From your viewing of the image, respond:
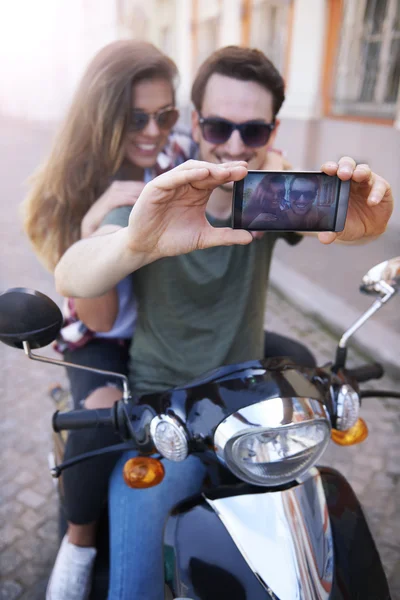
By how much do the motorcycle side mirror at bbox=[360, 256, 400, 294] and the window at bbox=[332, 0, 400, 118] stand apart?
5711mm

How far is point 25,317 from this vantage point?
0.89 meters

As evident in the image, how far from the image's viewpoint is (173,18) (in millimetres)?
13305

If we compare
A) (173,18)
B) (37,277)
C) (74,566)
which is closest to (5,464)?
(74,566)

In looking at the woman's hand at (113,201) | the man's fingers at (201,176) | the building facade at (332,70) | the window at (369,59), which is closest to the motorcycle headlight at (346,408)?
the man's fingers at (201,176)

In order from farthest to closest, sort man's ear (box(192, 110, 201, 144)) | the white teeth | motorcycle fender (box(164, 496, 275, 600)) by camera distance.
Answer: the white teeth → man's ear (box(192, 110, 201, 144)) → motorcycle fender (box(164, 496, 275, 600))

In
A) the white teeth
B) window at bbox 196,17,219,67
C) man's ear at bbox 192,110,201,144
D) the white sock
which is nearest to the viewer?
the white sock

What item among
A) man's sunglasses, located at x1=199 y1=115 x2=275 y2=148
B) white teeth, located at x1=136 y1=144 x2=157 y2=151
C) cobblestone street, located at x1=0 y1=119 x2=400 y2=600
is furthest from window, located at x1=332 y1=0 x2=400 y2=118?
man's sunglasses, located at x1=199 y1=115 x2=275 y2=148

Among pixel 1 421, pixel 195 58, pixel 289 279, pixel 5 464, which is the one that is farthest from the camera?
pixel 195 58

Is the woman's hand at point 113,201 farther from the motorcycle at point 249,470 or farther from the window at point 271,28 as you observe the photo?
the window at point 271,28

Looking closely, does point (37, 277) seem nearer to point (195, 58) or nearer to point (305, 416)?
point (305, 416)

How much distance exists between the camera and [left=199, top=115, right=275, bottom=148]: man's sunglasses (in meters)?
1.41

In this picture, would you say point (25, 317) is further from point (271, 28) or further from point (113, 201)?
point (271, 28)

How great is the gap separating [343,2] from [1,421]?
6.39 metres

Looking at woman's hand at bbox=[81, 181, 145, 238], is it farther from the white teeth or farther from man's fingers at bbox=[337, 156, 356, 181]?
man's fingers at bbox=[337, 156, 356, 181]
